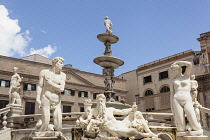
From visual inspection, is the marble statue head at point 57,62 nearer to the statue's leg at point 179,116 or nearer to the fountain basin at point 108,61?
the statue's leg at point 179,116

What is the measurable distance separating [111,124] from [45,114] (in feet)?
6.65

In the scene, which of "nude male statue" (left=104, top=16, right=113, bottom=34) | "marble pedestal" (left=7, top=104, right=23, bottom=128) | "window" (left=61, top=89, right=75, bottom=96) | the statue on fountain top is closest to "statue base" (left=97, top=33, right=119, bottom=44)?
"nude male statue" (left=104, top=16, right=113, bottom=34)

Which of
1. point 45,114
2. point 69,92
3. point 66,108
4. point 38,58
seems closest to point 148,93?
point 69,92

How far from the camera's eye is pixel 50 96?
7422 mm

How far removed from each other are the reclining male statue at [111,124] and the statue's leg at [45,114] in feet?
3.38

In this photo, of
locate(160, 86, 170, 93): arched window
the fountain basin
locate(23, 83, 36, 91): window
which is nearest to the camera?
the fountain basin

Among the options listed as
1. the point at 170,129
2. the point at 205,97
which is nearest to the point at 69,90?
the point at 205,97

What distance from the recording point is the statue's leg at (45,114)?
720 centimetres

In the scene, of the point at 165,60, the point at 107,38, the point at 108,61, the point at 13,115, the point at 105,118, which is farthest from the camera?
the point at 165,60

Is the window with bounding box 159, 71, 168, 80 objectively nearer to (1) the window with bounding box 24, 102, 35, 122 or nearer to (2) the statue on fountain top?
(1) the window with bounding box 24, 102, 35, 122

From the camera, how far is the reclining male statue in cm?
661

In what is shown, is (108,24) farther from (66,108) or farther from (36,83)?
(66,108)

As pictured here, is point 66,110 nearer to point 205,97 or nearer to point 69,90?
point 69,90

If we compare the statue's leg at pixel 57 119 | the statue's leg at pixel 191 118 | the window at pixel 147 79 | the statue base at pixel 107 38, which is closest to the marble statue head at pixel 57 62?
the statue's leg at pixel 57 119
